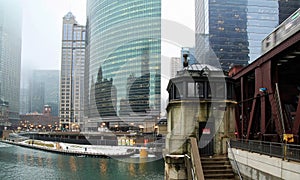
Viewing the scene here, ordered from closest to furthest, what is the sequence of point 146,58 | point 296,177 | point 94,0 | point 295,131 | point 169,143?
1. point 296,177
2. point 295,131
3. point 169,143
4. point 146,58
5. point 94,0

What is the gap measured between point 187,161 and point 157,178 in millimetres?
31112

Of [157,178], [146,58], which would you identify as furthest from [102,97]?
[157,178]

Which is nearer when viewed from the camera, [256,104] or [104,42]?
[256,104]

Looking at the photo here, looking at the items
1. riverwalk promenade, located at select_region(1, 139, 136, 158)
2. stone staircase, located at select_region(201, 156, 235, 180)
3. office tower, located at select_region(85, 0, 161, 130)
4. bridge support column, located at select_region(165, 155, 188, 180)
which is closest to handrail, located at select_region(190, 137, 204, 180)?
stone staircase, located at select_region(201, 156, 235, 180)

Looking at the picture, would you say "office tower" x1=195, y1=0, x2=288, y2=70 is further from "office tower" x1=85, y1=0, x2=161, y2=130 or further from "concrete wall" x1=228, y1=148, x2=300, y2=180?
"concrete wall" x1=228, y1=148, x2=300, y2=180

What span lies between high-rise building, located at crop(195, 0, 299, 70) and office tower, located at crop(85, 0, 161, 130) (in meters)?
30.1

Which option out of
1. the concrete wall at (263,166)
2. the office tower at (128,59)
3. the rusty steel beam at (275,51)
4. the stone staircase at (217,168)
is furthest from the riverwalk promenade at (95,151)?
the concrete wall at (263,166)

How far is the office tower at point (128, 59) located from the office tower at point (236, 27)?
3034cm

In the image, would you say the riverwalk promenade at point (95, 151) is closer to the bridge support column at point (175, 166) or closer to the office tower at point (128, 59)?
the office tower at point (128, 59)

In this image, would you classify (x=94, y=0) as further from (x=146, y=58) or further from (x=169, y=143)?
(x=169, y=143)

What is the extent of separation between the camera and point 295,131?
15.7 meters

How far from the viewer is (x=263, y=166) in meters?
14.6

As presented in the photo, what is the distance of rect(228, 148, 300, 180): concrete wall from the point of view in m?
12.0

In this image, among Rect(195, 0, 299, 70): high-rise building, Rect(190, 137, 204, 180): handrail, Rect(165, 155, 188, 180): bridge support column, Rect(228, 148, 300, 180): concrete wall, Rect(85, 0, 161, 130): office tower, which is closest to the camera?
Rect(228, 148, 300, 180): concrete wall
